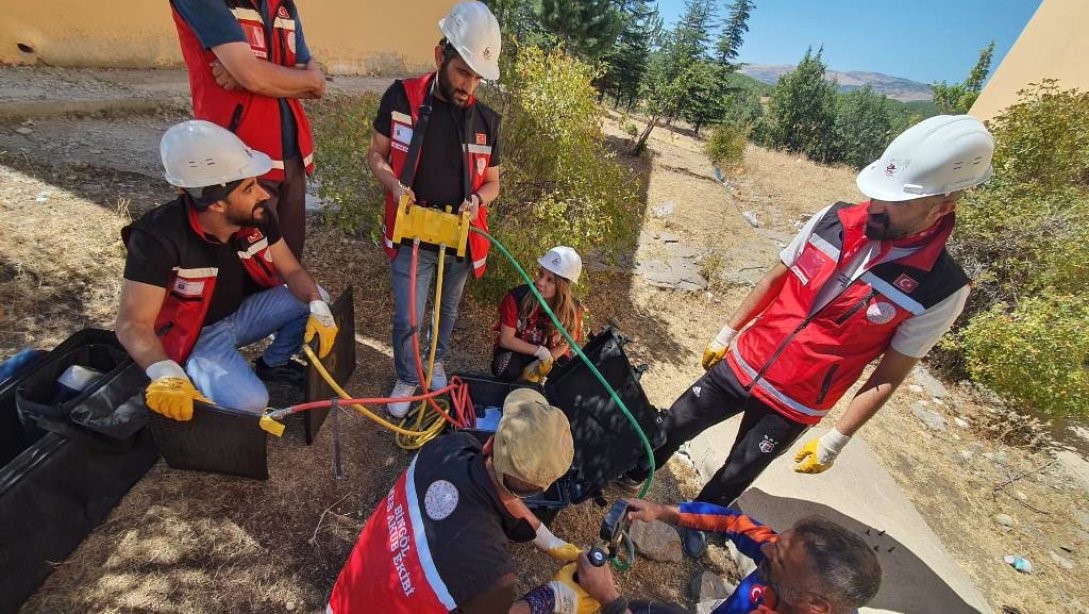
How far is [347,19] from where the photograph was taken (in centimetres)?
1023

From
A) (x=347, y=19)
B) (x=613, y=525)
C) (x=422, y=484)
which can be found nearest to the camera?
(x=422, y=484)

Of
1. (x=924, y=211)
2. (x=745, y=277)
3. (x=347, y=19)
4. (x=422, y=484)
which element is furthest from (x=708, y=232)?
(x=347, y=19)

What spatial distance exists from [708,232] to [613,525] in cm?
693

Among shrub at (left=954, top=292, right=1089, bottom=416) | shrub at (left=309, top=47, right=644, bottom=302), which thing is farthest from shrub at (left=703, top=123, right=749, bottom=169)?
shrub at (left=309, top=47, right=644, bottom=302)

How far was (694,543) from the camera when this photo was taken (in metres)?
2.67

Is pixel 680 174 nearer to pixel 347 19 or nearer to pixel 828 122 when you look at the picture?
pixel 347 19

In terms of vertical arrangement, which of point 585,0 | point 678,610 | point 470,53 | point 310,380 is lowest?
point 678,610

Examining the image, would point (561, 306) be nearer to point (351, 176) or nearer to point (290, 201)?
point (290, 201)

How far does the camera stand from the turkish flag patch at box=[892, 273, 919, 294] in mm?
1905

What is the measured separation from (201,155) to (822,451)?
9.59 feet

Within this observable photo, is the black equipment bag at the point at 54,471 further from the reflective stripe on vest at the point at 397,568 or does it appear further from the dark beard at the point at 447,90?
the dark beard at the point at 447,90

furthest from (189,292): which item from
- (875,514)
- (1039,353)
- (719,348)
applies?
(1039,353)

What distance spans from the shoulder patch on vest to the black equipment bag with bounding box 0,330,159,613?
138 cm

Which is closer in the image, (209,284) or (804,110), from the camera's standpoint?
(209,284)
